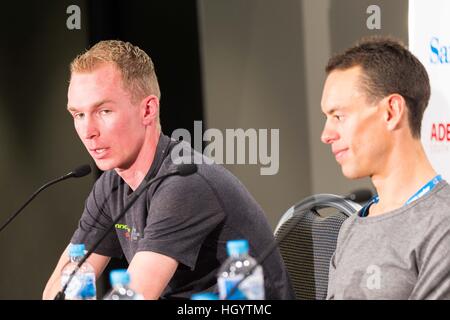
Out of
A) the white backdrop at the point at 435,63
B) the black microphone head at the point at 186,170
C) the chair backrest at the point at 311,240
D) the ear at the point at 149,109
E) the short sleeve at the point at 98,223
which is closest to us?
the black microphone head at the point at 186,170

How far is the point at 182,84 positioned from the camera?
4.29m

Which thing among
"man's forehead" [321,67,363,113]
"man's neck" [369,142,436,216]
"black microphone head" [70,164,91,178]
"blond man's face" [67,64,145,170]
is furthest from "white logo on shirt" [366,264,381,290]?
"blond man's face" [67,64,145,170]

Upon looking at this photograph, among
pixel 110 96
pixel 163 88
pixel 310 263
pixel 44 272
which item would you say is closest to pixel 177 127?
pixel 163 88

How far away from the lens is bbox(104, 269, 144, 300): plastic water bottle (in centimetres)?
157

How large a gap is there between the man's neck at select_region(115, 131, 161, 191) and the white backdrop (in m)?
0.97

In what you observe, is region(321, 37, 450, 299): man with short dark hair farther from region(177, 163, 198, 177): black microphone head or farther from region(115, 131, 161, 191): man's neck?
region(115, 131, 161, 191): man's neck

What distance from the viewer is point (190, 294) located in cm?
232

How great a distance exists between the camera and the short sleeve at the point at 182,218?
2.20m

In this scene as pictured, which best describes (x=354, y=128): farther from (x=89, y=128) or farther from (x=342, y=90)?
(x=89, y=128)

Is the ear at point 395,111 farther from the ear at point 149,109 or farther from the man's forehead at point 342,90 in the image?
the ear at point 149,109

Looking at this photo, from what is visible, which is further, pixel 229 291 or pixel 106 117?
pixel 106 117

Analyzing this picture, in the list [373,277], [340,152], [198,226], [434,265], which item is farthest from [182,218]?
[434,265]

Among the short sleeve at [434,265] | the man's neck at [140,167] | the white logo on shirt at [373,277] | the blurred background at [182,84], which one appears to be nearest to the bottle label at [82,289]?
the man's neck at [140,167]

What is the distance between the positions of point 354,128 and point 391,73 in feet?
0.53
